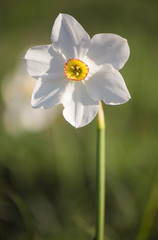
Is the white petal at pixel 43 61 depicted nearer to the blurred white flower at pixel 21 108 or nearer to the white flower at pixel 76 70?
the white flower at pixel 76 70

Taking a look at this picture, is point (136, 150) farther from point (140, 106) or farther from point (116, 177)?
point (140, 106)

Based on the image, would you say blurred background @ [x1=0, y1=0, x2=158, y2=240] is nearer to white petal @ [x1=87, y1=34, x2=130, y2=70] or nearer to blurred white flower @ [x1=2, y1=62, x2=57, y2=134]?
blurred white flower @ [x1=2, y1=62, x2=57, y2=134]

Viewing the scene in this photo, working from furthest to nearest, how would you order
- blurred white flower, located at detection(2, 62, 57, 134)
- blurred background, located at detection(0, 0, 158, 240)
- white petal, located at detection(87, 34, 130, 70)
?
blurred white flower, located at detection(2, 62, 57, 134) < blurred background, located at detection(0, 0, 158, 240) < white petal, located at detection(87, 34, 130, 70)

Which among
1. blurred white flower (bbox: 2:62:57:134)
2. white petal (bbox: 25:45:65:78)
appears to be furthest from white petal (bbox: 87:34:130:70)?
blurred white flower (bbox: 2:62:57:134)

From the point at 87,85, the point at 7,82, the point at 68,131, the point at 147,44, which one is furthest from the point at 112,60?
the point at 147,44

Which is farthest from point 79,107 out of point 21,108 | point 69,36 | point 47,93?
point 21,108

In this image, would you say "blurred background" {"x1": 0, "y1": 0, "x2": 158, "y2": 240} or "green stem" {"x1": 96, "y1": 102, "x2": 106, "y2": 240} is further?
"blurred background" {"x1": 0, "y1": 0, "x2": 158, "y2": 240}

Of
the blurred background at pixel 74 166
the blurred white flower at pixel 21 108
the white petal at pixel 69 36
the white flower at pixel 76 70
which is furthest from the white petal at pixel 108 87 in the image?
the blurred white flower at pixel 21 108

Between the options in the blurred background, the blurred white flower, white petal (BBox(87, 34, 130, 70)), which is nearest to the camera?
white petal (BBox(87, 34, 130, 70))
